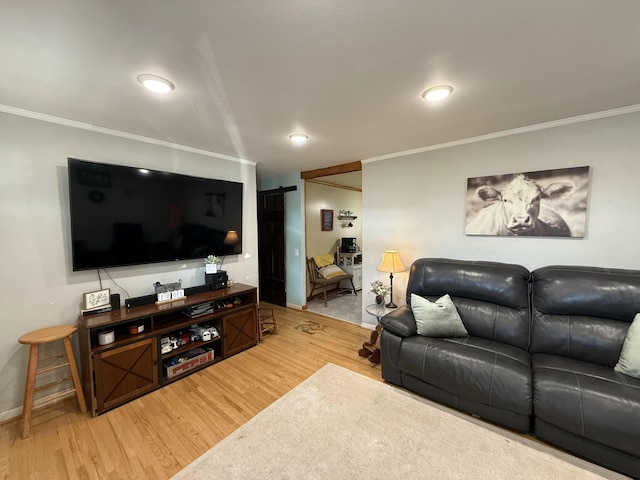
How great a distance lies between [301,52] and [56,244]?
258 centimetres

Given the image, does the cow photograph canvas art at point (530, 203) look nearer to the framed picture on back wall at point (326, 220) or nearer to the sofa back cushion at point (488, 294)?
the sofa back cushion at point (488, 294)

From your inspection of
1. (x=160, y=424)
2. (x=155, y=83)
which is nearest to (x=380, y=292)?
(x=160, y=424)

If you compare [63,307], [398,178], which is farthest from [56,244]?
[398,178]

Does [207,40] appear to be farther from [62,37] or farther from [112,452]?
[112,452]

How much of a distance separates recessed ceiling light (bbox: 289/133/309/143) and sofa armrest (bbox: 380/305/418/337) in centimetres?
202

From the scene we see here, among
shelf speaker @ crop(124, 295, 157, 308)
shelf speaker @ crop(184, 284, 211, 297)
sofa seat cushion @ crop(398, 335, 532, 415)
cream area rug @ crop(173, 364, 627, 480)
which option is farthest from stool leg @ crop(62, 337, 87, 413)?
sofa seat cushion @ crop(398, 335, 532, 415)

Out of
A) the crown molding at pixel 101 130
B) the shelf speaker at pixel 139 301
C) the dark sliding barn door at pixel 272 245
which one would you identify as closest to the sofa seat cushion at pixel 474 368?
the shelf speaker at pixel 139 301

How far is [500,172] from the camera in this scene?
2721 millimetres

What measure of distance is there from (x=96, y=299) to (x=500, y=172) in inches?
164

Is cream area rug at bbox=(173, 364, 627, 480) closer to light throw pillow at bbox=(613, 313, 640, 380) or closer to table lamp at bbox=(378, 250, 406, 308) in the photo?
light throw pillow at bbox=(613, 313, 640, 380)

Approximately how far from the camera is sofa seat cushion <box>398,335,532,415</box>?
1.77 metres

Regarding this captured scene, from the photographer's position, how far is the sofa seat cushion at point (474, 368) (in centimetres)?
177

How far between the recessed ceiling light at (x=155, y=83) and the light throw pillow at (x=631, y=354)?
11.7ft

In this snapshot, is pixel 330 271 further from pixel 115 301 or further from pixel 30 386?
pixel 30 386
